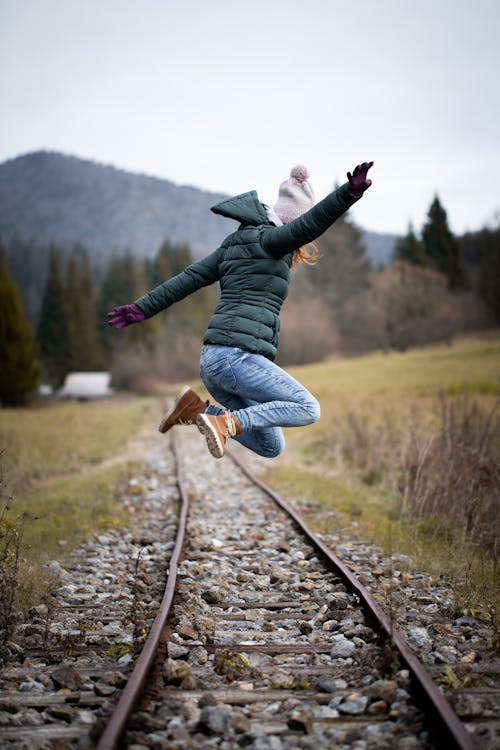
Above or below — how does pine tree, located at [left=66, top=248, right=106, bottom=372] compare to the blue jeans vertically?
above

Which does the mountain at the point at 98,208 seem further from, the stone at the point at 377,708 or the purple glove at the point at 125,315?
the stone at the point at 377,708

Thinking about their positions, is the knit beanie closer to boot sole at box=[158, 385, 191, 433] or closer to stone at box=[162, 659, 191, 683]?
boot sole at box=[158, 385, 191, 433]

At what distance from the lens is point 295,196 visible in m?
4.11

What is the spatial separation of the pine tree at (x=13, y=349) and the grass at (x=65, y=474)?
16821mm

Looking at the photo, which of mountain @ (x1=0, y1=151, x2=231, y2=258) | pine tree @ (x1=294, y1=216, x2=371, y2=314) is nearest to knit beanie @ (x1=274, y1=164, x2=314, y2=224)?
pine tree @ (x1=294, y1=216, x2=371, y2=314)

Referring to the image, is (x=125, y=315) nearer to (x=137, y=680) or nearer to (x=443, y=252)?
(x=137, y=680)

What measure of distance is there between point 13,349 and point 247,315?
39734 mm

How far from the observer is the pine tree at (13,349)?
40.7 m

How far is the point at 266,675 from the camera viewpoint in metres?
2.99

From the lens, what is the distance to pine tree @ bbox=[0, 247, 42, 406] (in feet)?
134

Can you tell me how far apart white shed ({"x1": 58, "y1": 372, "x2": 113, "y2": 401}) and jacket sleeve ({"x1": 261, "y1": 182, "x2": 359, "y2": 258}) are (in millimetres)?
49469

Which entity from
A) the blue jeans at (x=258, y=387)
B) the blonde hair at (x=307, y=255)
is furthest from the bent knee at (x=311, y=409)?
the blonde hair at (x=307, y=255)

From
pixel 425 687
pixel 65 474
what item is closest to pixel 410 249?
pixel 65 474

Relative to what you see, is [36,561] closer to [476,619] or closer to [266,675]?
[266,675]
